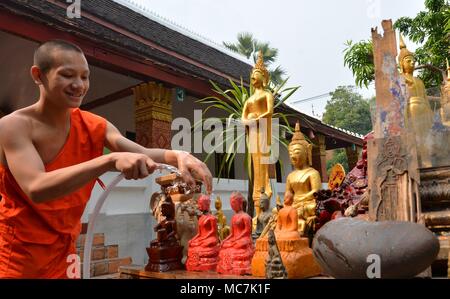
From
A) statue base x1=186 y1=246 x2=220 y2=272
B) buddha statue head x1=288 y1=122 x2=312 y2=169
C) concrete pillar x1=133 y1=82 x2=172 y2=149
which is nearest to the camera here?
statue base x1=186 y1=246 x2=220 y2=272

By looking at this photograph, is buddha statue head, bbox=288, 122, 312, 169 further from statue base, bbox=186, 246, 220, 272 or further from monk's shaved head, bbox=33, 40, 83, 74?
monk's shaved head, bbox=33, 40, 83, 74

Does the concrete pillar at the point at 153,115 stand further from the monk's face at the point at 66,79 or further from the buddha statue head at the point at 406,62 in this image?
the monk's face at the point at 66,79

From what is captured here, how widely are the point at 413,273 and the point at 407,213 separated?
3.32 feet

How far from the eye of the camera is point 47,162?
154cm

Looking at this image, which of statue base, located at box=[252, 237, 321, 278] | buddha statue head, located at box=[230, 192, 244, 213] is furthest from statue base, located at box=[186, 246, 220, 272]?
statue base, located at box=[252, 237, 321, 278]

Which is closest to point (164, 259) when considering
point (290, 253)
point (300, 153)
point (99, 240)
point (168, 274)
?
point (168, 274)

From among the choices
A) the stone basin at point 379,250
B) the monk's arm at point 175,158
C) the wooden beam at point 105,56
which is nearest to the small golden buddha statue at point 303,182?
the stone basin at point 379,250

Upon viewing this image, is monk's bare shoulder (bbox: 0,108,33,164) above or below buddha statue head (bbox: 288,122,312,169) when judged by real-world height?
below

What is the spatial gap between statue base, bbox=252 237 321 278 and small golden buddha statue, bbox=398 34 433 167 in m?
2.01

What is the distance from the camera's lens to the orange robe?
4.88 ft

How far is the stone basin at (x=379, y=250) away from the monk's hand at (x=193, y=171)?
156 cm
